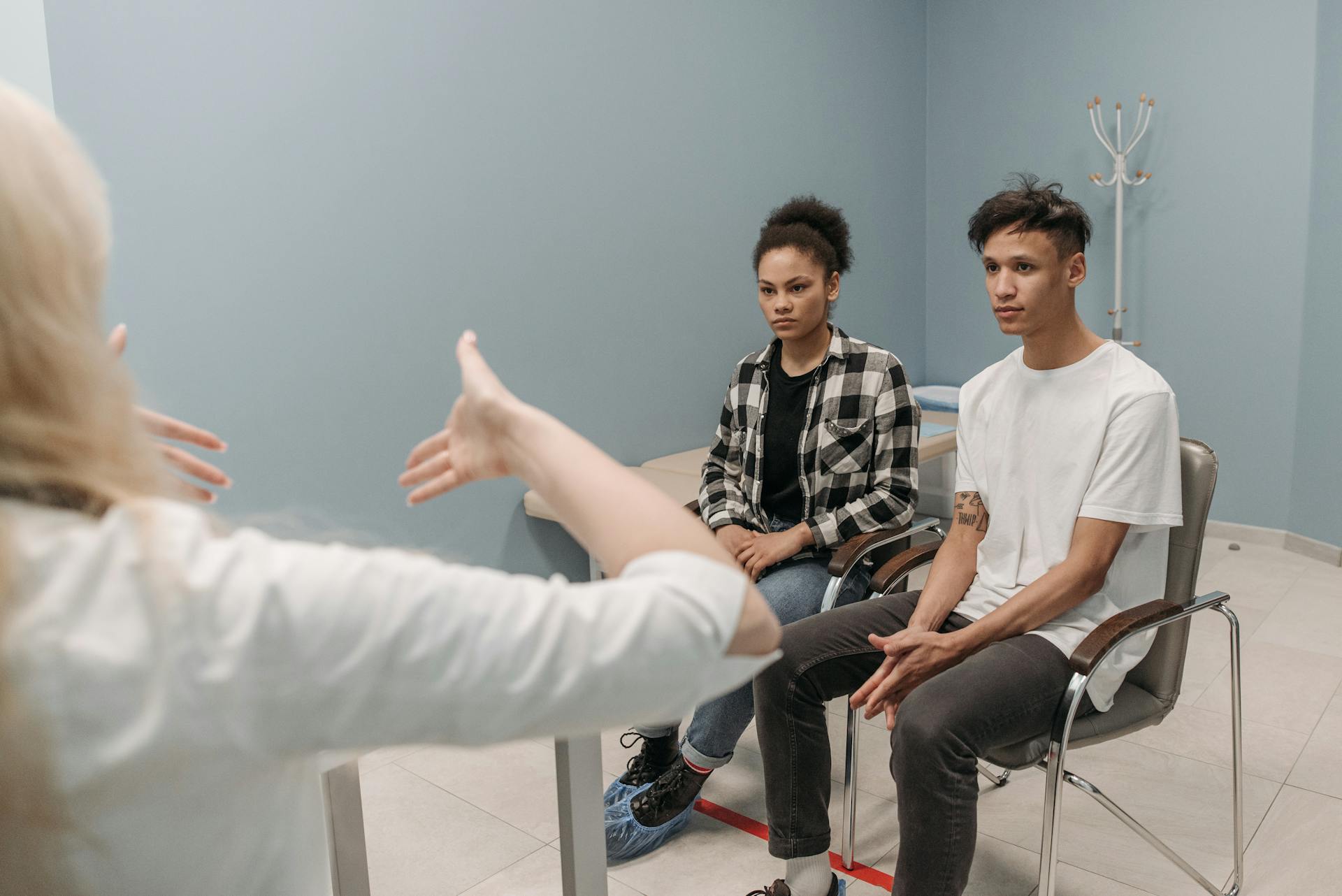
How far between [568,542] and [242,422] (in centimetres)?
123

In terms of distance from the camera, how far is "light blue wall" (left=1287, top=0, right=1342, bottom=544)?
3.87 meters

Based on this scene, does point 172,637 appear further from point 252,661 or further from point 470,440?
point 470,440

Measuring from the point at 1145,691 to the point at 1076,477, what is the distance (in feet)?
1.42

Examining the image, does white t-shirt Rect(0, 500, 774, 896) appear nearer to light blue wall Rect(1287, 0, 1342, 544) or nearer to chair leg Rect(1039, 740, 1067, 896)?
chair leg Rect(1039, 740, 1067, 896)

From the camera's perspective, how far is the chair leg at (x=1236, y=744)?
6.29ft

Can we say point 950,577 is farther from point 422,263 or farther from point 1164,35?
point 1164,35

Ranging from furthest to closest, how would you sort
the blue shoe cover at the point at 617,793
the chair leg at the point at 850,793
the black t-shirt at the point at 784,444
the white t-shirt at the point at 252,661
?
1. the black t-shirt at the point at 784,444
2. the blue shoe cover at the point at 617,793
3. the chair leg at the point at 850,793
4. the white t-shirt at the point at 252,661

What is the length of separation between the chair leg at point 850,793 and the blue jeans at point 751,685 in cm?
24

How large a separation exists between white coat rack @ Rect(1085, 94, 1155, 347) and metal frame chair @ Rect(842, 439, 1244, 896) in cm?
277

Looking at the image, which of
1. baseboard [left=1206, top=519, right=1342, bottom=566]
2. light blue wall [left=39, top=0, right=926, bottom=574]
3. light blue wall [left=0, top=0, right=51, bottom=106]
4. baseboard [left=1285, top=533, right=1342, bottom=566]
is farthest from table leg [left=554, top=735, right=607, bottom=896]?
baseboard [left=1285, top=533, right=1342, bottom=566]

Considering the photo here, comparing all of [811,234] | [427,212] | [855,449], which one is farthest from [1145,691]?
[427,212]

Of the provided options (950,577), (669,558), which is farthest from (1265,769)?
(669,558)

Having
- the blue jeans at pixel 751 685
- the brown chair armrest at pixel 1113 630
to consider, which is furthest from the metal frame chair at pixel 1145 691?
the blue jeans at pixel 751 685

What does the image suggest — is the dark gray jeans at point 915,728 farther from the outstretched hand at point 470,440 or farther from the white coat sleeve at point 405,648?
the white coat sleeve at point 405,648
